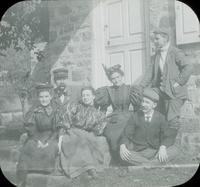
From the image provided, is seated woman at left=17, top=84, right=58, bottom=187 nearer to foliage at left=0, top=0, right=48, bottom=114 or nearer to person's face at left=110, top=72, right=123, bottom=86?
foliage at left=0, top=0, right=48, bottom=114

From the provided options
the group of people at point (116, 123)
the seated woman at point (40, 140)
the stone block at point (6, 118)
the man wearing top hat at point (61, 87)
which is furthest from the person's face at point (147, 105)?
the stone block at point (6, 118)

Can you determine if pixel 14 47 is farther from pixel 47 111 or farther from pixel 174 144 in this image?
pixel 174 144

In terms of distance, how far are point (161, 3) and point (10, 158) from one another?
6.01ft

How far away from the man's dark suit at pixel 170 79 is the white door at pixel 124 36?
0.10 m

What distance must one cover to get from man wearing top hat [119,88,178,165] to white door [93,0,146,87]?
24cm

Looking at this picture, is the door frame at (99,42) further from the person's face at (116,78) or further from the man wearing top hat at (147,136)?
the man wearing top hat at (147,136)

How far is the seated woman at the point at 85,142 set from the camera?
3.96 metres

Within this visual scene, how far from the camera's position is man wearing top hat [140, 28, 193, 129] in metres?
3.92

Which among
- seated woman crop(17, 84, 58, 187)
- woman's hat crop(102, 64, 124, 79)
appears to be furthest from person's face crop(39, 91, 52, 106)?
woman's hat crop(102, 64, 124, 79)

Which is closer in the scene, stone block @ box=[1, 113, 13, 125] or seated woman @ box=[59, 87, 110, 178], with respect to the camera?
seated woman @ box=[59, 87, 110, 178]

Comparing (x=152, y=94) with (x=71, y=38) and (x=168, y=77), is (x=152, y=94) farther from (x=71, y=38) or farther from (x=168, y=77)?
(x=71, y=38)

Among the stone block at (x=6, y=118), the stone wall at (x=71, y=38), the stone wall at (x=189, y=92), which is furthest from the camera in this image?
the stone block at (x=6, y=118)

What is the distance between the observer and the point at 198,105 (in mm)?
3902

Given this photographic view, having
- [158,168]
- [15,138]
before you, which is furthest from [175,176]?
[15,138]
